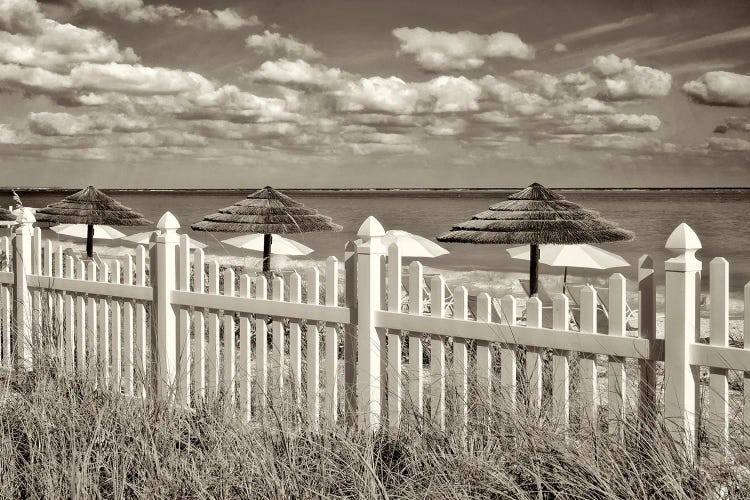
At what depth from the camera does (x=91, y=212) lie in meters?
15.8

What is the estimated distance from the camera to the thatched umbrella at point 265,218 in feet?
44.6

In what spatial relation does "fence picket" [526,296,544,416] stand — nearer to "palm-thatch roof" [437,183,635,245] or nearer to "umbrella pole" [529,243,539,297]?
"palm-thatch roof" [437,183,635,245]

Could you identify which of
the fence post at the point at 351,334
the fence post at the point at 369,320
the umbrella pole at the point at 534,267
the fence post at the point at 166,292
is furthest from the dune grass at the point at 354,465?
the umbrella pole at the point at 534,267

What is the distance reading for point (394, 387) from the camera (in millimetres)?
4660

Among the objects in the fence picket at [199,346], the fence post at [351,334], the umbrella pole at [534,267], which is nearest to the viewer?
the fence post at [351,334]

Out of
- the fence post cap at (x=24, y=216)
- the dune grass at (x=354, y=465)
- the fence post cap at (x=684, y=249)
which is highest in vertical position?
the fence post cap at (x=24, y=216)

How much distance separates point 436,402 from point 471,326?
54 centimetres

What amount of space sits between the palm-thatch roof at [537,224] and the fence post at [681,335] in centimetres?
656

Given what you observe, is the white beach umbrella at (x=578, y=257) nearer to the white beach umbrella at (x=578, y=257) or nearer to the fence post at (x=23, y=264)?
the white beach umbrella at (x=578, y=257)

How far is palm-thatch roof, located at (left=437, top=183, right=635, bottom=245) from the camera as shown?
10266 millimetres

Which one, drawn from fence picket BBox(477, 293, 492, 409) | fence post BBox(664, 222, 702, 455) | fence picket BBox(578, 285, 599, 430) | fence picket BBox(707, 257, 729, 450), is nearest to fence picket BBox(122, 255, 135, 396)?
fence picket BBox(477, 293, 492, 409)

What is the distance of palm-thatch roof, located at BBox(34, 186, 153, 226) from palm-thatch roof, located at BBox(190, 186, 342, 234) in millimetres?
2513

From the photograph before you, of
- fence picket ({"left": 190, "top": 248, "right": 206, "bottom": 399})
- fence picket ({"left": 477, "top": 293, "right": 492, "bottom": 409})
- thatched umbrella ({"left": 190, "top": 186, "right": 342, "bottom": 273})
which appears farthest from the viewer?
thatched umbrella ({"left": 190, "top": 186, "right": 342, "bottom": 273})

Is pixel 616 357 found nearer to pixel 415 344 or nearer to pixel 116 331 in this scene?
pixel 415 344
